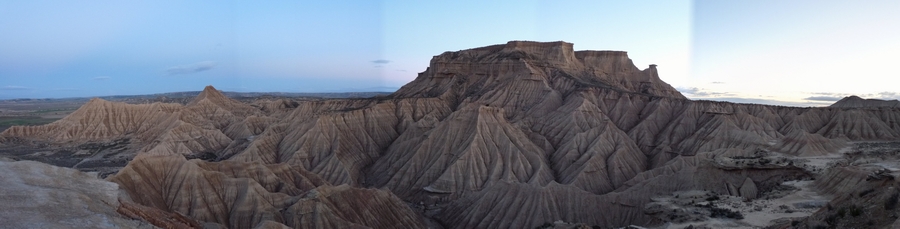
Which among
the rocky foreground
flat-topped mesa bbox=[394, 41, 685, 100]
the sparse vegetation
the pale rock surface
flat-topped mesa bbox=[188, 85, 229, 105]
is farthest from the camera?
flat-topped mesa bbox=[188, 85, 229, 105]

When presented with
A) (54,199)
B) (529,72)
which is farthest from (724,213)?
(529,72)

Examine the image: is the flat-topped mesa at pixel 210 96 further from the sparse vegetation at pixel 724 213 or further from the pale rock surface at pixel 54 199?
the sparse vegetation at pixel 724 213

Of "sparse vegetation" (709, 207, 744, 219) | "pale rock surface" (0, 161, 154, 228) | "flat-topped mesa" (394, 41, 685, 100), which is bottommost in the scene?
"sparse vegetation" (709, 207, 744, 219)

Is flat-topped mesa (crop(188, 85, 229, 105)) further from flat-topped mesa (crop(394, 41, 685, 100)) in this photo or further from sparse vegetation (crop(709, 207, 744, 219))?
sparse vegetation (crop(709, 207, 744, 219))

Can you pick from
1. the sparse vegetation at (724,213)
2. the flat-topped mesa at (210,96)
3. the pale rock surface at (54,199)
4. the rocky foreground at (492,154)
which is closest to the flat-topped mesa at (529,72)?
the rocky foreground at (492,154)

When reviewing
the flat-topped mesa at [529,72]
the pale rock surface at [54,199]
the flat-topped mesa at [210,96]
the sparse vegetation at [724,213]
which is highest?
the flat-topped mesa at [529,72]

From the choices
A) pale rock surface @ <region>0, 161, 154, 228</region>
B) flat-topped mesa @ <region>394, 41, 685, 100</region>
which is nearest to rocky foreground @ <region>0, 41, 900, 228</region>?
flat-topped mesa @ <region>394, 41, 685, 100</region>

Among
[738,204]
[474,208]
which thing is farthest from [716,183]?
[474,208]

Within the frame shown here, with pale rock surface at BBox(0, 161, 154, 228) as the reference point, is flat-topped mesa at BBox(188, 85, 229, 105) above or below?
above
